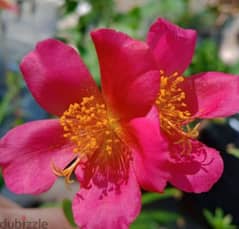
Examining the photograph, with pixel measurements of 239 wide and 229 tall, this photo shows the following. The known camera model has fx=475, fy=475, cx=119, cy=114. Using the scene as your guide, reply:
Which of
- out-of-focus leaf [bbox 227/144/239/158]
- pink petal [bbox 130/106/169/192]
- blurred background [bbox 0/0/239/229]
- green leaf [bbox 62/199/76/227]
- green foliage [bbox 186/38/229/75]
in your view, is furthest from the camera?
green foliage [bbox 186/38/229/75]

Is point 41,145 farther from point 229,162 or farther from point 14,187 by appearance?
point 229,162

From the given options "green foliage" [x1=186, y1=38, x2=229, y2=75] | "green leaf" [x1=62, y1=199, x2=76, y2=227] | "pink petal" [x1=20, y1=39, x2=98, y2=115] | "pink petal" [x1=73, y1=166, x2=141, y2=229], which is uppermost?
"pink petal" [x1=20, y1=39, x2=98, y2=115]

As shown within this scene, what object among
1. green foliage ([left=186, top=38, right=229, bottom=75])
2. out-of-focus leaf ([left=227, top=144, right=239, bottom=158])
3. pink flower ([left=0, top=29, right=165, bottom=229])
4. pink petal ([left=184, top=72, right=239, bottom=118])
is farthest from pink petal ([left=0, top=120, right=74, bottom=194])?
green foliage ([left=186, top=38, right=229, bottom=75])

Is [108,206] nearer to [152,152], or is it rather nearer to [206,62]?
[152,152]

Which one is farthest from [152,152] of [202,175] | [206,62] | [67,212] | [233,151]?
[206,62]

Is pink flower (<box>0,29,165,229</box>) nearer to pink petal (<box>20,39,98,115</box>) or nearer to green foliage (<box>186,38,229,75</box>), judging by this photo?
pink petal (<box>20,39,98,115</box>)

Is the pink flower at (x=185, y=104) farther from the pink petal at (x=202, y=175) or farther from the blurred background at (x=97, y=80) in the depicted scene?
the blurred background at (x=97, y=80)
